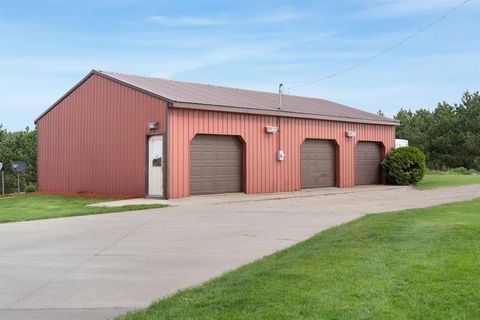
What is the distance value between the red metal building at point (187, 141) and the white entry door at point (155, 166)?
0.03m

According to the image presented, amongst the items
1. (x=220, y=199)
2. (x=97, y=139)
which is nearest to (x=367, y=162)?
(x=220, y=199)

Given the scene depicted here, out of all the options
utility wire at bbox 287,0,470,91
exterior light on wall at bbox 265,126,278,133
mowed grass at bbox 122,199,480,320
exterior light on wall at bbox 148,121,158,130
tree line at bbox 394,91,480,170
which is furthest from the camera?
tree line at bbox 394,91,480,170

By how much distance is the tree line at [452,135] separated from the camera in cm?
5416

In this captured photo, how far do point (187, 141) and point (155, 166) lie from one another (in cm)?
143

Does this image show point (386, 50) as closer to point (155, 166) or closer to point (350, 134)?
point (350, 134)

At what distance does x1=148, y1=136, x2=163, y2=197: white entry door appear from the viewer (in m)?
18.1

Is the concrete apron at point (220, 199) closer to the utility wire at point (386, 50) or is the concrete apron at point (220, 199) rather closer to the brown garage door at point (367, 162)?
the brown garage door at point (367, 162)

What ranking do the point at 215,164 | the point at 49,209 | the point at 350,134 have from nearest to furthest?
the point at 49,209
the point at 215,164
the point at 350,134

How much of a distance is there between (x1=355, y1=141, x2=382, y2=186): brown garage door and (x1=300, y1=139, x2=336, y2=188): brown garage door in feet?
5.71

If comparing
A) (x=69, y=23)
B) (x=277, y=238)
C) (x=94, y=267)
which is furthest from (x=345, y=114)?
(x=94, y=267)

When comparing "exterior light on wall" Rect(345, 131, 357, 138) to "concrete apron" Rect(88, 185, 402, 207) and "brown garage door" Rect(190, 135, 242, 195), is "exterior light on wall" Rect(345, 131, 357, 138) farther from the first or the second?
"brown garage door" Rect(190, 135, 242, 195)

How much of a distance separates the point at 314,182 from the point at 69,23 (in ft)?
38.7

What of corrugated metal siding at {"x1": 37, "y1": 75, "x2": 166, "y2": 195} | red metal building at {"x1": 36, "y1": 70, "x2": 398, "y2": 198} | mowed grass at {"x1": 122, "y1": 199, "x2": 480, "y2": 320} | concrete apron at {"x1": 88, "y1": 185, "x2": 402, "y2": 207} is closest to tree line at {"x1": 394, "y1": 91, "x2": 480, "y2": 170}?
red metal building at {"x1": 36, "y1": 70, "x2": 398, "y2": 198}

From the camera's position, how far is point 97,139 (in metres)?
20.9
